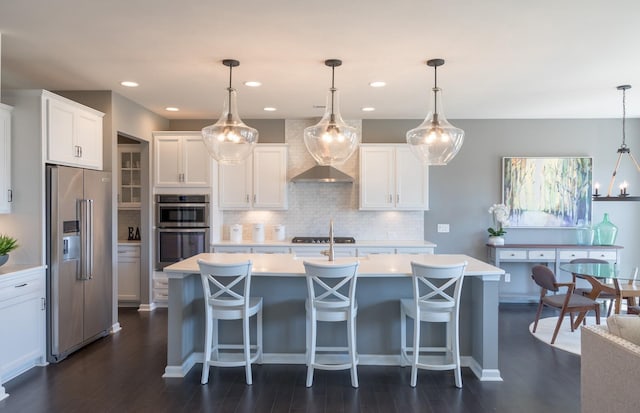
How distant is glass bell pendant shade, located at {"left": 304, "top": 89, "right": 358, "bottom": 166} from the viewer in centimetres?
343

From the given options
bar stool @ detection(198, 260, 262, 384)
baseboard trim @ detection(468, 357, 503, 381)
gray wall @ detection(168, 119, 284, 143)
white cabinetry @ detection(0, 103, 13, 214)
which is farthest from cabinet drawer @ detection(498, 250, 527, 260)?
white cabinetry @ detection(0, 103, 13, 214)

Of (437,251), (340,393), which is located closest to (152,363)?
(340,393)

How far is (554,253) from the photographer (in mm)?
5695

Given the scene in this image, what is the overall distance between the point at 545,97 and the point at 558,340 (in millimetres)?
2891

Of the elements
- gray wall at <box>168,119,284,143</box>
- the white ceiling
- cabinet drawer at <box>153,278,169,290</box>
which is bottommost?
cabinet drawer at <box>153,278,169,290</box>

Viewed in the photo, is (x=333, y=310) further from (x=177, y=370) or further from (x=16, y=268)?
(x=16, y=268)

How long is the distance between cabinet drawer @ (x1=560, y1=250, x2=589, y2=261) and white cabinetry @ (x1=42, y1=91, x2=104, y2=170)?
20.3 ft

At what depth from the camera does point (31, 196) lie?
3.69 metres

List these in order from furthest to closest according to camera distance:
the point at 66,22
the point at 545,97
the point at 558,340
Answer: the point at 545,97, the point at 558,340, the point at 66,22

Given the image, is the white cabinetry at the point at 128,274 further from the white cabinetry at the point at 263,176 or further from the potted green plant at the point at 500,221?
the potted green plant at the point at 500,221

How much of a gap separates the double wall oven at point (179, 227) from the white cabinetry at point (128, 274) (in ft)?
1.07

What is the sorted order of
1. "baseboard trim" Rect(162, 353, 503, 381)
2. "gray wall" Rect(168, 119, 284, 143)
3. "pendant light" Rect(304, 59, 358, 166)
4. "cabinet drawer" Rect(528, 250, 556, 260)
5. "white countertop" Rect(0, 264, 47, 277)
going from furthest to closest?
"gray wall" Rect(168, 119, 284, 143)
"cabinet drawer" Rect(528, 250, 556, 260)
"baseboard trim" Rect(162, 353, 503, 381)
"pendant light" Rect(304, 59, 358, 166)
"white countertop" Rect(0, 264, 47, 277)

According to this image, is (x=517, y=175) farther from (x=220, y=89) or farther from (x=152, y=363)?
(x=152, y=363)

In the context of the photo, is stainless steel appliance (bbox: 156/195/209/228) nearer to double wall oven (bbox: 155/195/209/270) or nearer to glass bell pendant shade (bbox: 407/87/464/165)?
double wall oven (bbox: 155/195/209/270)
